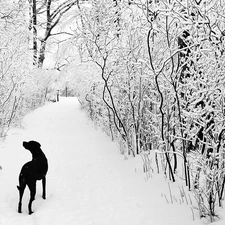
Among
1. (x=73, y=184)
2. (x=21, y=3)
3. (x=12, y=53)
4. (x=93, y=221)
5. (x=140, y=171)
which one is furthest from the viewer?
(x=21, y=3)

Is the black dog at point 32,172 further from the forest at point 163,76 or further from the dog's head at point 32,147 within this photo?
the forest at point 163,76

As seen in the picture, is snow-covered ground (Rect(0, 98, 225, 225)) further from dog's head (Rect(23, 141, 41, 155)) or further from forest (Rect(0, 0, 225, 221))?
dog's head (Rect(23, 141, 41, 155))

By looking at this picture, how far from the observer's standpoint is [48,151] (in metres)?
6.00

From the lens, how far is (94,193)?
366 centimetres

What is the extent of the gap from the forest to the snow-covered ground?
26 cm

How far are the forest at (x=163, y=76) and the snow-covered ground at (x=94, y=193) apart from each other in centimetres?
26

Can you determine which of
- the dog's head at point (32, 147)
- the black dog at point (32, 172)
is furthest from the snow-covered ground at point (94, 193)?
the dog's head at point (32, 147)

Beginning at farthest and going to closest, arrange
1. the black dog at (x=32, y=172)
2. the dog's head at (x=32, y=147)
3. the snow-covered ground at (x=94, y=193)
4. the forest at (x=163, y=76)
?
the dog's head at (x=32, y=147), the black dog at (x=32, y=172), the snow-covered ground at (x=94, y=193), the forest at (x=163, y=76)

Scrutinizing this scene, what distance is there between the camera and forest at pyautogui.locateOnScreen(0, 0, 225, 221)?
256 centimetres

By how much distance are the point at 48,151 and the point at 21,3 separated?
14.8ft

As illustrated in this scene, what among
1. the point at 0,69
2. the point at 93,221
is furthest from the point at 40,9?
the point at 93,221

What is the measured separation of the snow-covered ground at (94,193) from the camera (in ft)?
9.39

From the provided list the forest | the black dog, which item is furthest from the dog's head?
the forest

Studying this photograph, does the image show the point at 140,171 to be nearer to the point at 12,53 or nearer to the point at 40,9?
the point at 12,53
